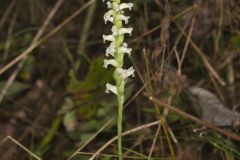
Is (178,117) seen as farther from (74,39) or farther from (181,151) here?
(74,39)

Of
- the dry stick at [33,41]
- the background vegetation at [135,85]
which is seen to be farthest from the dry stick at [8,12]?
the dry stick at [33,41]

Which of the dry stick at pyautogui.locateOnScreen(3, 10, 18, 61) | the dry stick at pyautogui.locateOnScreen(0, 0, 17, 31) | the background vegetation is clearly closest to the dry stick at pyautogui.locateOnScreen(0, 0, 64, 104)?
the background vegetation

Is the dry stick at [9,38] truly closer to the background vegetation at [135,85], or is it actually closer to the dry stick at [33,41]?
the background vegetation at [135,85]

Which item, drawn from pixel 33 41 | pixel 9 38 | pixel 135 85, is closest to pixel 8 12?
pixel 9 38

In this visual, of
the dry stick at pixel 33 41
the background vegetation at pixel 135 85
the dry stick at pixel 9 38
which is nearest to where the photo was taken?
the background vegetation at pixel 135 85

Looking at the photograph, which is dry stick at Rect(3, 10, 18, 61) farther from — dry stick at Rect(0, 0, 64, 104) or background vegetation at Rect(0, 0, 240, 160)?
dry stick at Rect(0, 0, 64, 104)

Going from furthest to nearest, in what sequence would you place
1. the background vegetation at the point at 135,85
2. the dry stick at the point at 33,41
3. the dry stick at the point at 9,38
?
the dry stick at the point at 9,38 → the dry stick at the point at 33,41 → the background vegetation at the point at 135,85

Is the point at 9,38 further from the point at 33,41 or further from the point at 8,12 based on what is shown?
the point at 33,41

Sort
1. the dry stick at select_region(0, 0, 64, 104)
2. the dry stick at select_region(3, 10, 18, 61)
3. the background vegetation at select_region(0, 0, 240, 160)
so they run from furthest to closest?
the dry stick at select_region(3, 10, 18, 61) → the dry stick at select_region(0, 0, 64, 104) → the background vegetation at select_region(0, 0, 240, 160)
